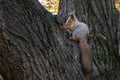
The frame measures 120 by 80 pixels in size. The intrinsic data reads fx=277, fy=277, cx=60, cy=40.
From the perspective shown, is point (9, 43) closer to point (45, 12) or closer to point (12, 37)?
point (12, 37)

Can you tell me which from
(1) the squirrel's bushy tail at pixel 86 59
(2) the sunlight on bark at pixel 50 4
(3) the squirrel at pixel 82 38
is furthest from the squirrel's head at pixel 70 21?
(2) the sunlight on bark at pixel 50 4

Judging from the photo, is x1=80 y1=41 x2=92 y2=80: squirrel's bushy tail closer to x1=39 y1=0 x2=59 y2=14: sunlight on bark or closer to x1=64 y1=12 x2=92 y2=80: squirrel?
x1=64 y1=12 x2=92 y2=80: squirrel

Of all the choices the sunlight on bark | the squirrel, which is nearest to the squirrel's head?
the squirrel

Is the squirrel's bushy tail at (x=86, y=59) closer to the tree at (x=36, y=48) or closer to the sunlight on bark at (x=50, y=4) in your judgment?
the tree at (x=36, y=48)

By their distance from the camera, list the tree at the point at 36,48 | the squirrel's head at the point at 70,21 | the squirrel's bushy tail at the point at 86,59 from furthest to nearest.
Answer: the squirrel's head at the point at 70,21
the squirrel's bushy tail at the point at 86,59
the tree at the point at 36,48

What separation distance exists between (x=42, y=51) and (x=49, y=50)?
85mm

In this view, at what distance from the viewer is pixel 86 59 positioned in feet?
10.5

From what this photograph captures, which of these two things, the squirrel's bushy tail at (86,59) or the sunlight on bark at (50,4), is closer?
the squirrel's bushy tail at (86,59)

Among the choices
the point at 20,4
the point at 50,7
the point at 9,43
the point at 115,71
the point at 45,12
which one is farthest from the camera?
the point at 50,7

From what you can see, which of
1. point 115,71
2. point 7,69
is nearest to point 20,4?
point 7,69

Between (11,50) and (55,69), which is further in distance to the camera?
(55,69)

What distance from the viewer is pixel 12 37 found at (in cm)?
256

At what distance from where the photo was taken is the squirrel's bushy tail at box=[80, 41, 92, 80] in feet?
10.3

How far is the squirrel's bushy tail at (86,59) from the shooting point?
3.14 meters
